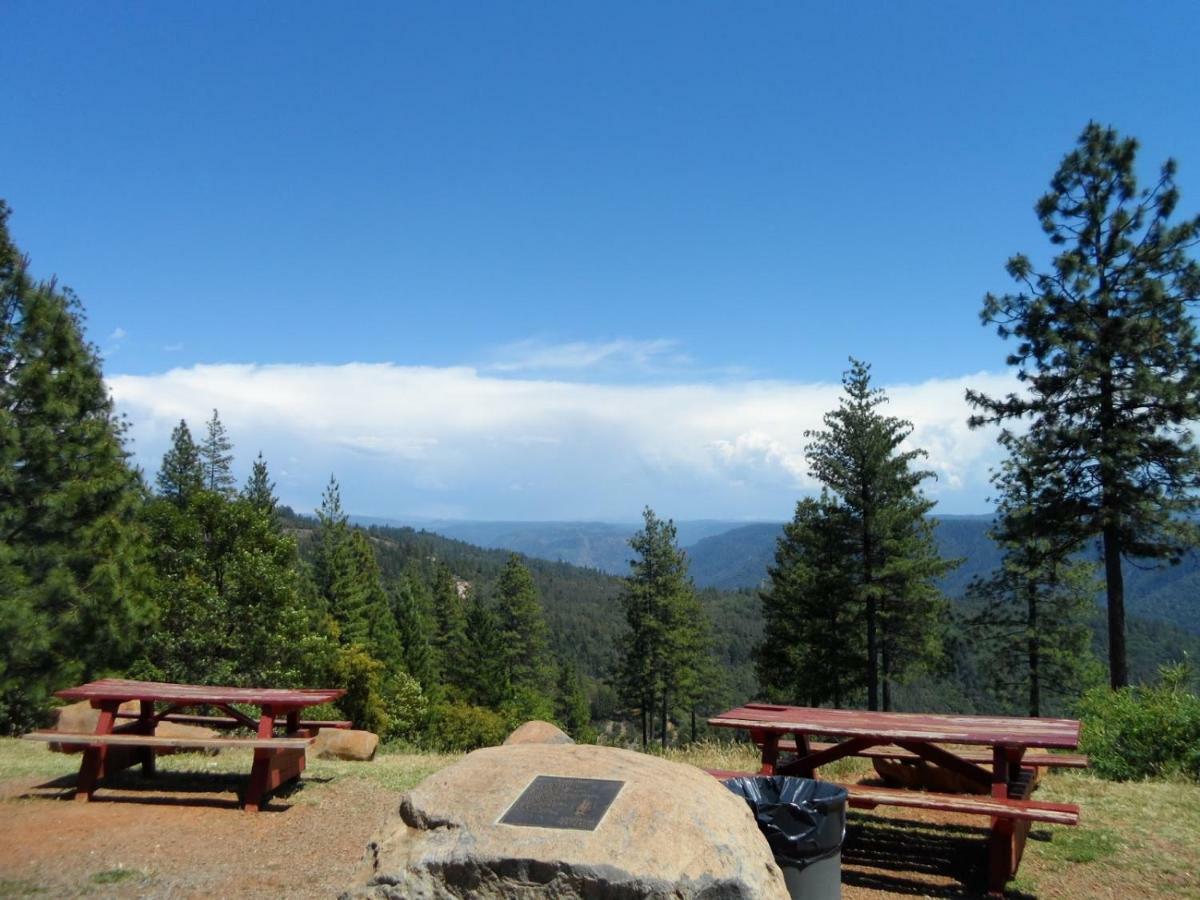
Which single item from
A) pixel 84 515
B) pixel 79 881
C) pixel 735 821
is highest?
pixel 84 515

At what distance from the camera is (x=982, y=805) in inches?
223

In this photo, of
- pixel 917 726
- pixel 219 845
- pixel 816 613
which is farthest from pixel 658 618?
pixel 219 845

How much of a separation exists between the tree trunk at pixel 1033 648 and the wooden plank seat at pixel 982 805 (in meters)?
19.3

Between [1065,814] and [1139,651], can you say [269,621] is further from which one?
[1139,651]

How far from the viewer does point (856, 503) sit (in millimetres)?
22609

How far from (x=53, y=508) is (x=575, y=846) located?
43.7ft

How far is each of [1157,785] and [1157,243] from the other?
34.8 feet

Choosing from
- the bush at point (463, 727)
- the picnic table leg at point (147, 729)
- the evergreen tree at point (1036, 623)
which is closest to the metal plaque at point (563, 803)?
the picnic table leg at point (147, 729)

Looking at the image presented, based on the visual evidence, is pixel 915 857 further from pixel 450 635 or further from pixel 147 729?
pixel 450 635

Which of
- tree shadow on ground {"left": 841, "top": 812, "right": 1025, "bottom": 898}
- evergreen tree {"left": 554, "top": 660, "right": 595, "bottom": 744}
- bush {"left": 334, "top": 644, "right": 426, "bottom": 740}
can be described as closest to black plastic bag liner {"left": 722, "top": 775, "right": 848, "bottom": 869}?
tree shadow on ground {"left": 841, "top": 812, "right": 1025, "bottom": 898}

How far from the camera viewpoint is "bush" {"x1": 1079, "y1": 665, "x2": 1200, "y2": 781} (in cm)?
977

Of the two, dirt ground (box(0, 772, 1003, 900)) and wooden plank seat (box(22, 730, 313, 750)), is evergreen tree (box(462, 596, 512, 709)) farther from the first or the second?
wooden plank seat (box(22, 730, 313, 750))

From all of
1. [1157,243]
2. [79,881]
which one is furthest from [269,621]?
[1157,243]

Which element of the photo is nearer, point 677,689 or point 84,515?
point 84,515
